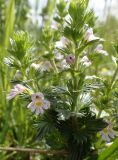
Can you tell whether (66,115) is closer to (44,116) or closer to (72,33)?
(44,116)

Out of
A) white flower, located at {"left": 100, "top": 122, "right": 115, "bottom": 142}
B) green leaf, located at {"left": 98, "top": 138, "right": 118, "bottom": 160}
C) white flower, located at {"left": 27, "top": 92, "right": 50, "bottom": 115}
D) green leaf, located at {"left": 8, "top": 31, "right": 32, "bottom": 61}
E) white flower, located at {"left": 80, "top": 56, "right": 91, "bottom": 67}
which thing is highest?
green leaf, located at {"left": 8, "top": 31, "right": 32, "bottom": 61}

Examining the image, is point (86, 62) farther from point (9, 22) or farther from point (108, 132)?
point (9, 22)

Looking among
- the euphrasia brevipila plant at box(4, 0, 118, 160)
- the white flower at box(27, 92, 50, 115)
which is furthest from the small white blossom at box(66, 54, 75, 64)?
the white flower at box(27, 92, 50, 115)

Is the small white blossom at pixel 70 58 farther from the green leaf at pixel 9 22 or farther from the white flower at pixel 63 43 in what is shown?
the green leaf at pixel 9 22

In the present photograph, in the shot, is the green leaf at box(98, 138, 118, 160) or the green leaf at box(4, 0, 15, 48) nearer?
the green leaf at box(98, 138, 118, 160)

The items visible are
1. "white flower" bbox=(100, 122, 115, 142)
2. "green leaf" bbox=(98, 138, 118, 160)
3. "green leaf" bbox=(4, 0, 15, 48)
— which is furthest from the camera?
"green leaf" bbox=(4, 0, 15, 48)

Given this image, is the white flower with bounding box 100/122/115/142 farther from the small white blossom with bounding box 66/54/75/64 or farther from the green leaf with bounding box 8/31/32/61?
the green leaf with bounding box 8/31/32/61

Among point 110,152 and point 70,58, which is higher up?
point 70,58

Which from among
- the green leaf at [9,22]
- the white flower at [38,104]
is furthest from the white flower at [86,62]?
the green leaf at [9,22]

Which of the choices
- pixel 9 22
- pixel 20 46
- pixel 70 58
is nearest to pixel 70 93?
pixel 70 58
